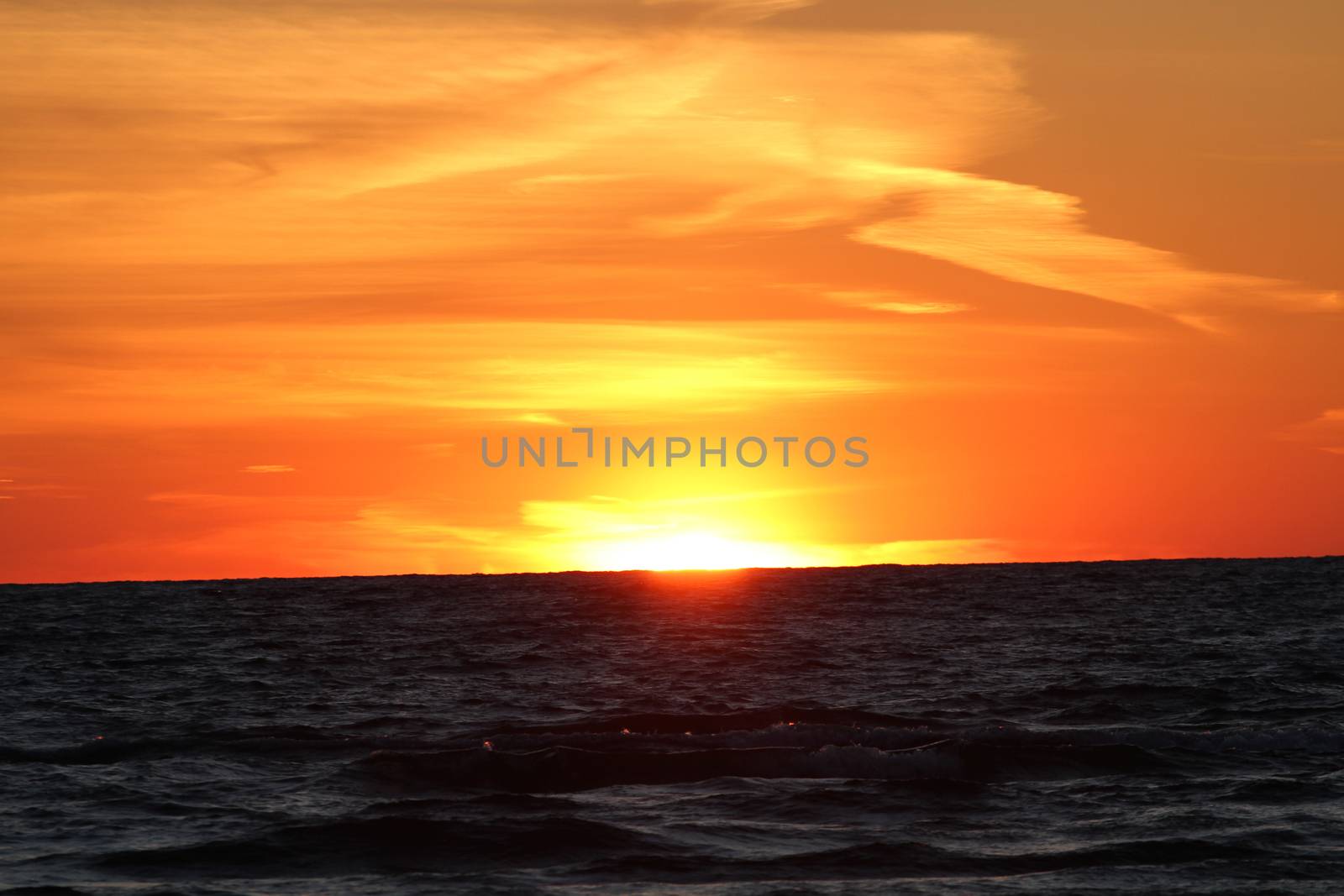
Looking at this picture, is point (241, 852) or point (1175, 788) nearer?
point (241, 852)

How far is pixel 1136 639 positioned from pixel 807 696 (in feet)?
72.2

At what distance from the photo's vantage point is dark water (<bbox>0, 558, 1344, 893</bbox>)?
18.1 meters

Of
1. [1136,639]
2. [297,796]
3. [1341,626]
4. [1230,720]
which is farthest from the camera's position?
[1341,626]

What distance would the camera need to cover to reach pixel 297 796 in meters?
22.7

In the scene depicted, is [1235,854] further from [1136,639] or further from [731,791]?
[1136,639]

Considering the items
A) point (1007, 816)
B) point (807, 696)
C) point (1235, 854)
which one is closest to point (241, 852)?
point (1007, 816)

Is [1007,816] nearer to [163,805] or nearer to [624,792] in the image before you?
[624,792]

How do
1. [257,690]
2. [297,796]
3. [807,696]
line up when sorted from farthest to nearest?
[257,690] < [807,696] < [297,796]

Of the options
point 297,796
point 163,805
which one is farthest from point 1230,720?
point 163,805

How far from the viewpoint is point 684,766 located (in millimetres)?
25469

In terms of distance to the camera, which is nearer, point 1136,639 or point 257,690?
point 257,690

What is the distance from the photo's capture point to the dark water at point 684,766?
18.1m

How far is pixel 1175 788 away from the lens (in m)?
22.8

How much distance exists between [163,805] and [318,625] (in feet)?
159
